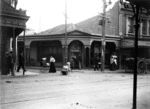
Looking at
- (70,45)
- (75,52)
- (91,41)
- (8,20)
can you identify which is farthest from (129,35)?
(8,20)

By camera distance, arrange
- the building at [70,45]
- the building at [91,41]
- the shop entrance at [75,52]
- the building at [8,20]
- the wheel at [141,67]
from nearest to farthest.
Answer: the building at [8,20] → the wheel at [141,67] → the building at [70,45] → the building at [91,41] → the shop entrance at [75,52]

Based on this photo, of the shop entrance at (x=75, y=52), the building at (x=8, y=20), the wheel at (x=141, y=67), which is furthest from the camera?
the shop entrance at (x=75, y=52)

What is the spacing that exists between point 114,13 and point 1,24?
18791 millimetres

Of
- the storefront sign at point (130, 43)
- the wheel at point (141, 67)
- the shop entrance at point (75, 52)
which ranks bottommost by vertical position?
the wheel at point (141, 67)

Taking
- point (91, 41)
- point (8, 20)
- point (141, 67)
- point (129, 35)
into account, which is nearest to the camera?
point (8, 20)

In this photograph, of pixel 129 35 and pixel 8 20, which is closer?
pixel 8 20

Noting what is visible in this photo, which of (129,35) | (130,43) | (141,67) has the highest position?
(129,35)

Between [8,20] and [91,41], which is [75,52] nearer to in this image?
[91,41]

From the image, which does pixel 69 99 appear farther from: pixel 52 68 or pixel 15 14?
pixel 52 68

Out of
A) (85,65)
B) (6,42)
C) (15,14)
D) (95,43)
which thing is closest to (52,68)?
(6,42)

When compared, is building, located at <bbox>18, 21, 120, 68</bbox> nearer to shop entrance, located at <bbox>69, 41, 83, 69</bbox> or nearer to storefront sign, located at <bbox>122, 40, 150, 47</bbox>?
shop entrance, located at <bbox>69, 41, 83, 69</bbox>

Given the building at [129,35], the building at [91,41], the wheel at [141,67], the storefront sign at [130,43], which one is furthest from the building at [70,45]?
the wheel at [141,67]

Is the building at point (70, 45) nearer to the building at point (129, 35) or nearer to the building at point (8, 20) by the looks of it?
the building at point (129, 35)

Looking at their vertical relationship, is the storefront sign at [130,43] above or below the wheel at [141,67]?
above
